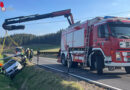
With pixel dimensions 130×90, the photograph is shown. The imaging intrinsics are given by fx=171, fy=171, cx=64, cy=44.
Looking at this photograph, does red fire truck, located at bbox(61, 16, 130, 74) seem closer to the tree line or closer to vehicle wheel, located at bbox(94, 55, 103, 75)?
vehicle wheel, located at bbox(94, 55, 103, 75)

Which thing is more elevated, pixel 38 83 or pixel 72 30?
pixel 72 30

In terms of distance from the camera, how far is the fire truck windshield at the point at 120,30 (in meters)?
8.89

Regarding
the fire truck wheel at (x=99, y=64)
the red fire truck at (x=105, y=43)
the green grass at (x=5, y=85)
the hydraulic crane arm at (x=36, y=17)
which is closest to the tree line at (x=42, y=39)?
the hydraulic crane arm at (x=36, y=17)

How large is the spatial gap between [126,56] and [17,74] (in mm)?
8066

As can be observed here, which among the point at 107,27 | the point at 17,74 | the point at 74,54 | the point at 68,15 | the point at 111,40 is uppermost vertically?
the point at 68,15

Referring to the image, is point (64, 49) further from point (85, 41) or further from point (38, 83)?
point (38, 83)

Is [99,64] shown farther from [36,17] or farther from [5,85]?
[36,17]

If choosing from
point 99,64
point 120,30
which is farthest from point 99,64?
point 120,30

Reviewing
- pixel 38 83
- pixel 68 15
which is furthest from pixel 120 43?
pixel 68 15

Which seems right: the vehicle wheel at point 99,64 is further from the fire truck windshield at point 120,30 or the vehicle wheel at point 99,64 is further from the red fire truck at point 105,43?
the fire truck windshield at point 120,30

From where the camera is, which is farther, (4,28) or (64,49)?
(4,28)

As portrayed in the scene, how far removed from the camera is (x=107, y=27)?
9.18 meters

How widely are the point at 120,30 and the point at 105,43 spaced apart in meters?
1.04

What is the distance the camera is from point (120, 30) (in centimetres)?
911
